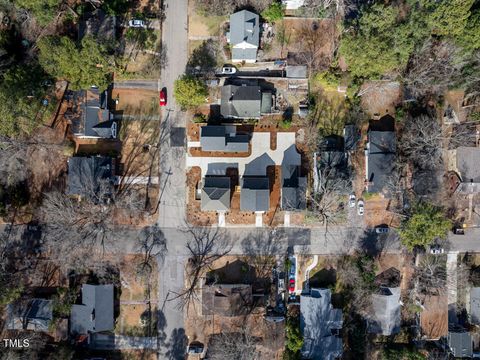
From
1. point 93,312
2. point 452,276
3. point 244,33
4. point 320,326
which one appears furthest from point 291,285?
point 244,33

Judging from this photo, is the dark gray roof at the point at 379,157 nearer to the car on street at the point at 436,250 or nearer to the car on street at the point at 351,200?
the car on street at the point at 351,200

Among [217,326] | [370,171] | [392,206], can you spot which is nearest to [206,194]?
[217,326]

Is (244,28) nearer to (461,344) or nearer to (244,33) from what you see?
(244,33)

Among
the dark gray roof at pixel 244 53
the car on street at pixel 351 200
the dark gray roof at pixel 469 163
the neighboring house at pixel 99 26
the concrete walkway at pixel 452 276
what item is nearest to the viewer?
the neighboring house at pixel 99 26

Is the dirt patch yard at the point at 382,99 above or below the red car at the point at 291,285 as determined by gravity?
above

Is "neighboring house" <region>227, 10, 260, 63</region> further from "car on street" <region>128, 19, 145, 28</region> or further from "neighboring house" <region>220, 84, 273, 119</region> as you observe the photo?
"car on street" <region>128, 19, 145, 28</region>

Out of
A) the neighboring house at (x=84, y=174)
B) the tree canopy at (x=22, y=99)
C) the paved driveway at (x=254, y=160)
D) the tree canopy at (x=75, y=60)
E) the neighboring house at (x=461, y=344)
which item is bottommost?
the neighboring house at (x=461, y=344)

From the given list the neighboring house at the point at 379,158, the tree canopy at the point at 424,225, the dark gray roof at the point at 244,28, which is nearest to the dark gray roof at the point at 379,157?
the neighboring house at the point at 379,158
